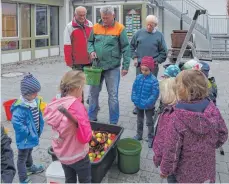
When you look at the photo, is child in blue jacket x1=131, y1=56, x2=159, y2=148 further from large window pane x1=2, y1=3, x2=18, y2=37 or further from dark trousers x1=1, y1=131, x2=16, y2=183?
large window pane x1=2, y1=3, x2=18, y2=37

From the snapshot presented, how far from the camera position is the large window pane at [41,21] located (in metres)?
13.7

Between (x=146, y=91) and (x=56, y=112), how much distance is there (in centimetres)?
186

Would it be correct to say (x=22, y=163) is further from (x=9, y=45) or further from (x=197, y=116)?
(x=9, y=45)

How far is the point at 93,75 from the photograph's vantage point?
4.42 meters

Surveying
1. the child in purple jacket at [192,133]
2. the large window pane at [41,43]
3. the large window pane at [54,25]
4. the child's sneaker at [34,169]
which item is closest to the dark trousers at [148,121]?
the child's sneaker at [34,169]

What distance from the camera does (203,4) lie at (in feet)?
54.1

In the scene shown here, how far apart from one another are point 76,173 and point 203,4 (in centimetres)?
1605

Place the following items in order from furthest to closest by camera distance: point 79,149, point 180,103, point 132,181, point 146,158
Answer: point 146,158 < point 132,181 < point 79,149 < point 180,103

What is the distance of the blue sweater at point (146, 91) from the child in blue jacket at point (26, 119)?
141 cm

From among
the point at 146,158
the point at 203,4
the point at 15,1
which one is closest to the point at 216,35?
the point at 203,4

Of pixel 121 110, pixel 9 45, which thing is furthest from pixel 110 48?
pixel 9 45

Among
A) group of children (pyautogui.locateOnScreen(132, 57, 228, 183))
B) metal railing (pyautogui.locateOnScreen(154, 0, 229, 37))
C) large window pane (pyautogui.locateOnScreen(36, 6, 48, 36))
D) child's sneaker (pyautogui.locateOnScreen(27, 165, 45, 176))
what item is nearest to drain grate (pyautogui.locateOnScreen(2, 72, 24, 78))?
large window pane (pyautogui.locateOnScreen(36, 6, 48, 36))

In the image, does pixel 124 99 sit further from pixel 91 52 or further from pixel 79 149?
pixel 79 149

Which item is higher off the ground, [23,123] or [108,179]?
[23,123]
